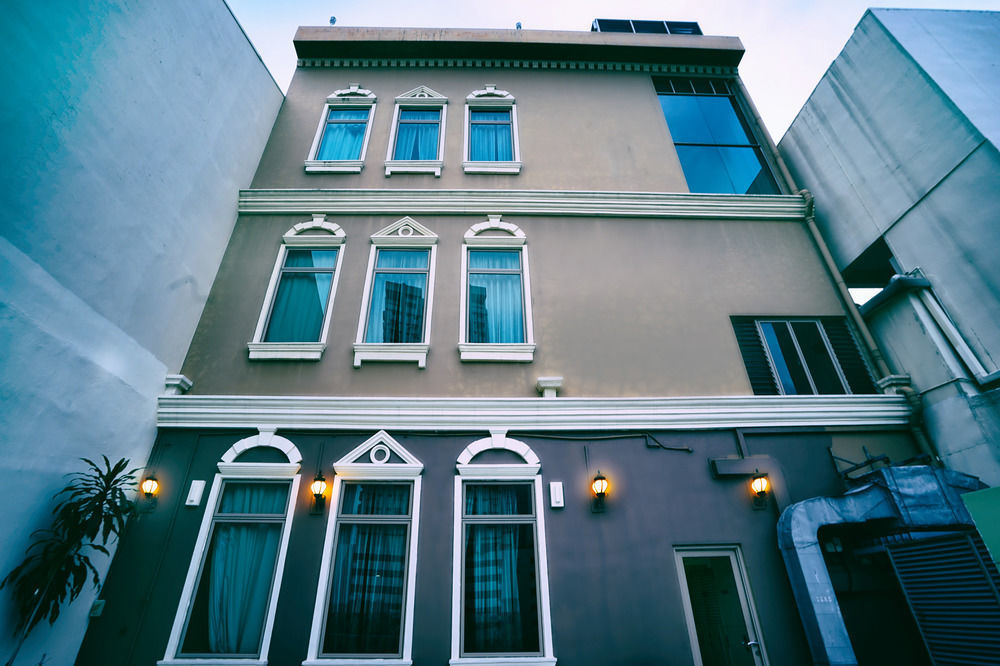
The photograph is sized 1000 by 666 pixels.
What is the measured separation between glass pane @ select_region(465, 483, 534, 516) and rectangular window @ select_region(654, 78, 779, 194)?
20.2 feet

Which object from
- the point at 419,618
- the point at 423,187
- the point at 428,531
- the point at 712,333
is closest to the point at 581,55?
the point at 423,187

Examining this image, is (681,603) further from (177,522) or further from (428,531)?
(177,522)

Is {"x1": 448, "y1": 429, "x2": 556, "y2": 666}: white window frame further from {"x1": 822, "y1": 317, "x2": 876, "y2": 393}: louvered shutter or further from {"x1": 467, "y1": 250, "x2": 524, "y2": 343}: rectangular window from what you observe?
{"x1": 822, "y1": 317, "x2": 876, "y2": 393}: louvered shutter

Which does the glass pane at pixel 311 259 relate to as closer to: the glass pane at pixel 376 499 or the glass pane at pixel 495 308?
the glass pane at pixel 495 308

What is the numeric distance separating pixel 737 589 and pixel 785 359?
3.29 metres

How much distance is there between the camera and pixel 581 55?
9359 millimetres

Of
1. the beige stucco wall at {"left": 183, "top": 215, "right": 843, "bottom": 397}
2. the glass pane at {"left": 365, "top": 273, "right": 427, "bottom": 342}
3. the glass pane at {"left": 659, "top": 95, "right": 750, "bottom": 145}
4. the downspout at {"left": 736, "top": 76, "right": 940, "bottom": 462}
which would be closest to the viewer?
the downspout at {"left": 736, "top": 76, "right": 940, "bottom": 462}

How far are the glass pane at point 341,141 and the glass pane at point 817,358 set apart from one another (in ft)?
26.3

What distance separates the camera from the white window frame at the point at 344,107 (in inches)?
309

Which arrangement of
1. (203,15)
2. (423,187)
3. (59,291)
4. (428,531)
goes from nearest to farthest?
(59,291), (428,531), (203,15), (423,187)

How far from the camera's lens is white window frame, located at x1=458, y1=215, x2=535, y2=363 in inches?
242

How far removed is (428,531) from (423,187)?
550 cm

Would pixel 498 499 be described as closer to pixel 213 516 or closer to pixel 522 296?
pixel 522 296

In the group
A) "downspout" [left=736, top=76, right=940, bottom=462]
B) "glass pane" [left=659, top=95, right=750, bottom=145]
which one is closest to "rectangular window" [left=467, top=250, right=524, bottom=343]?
"glass pane" [left=659, top=95, right=750, bottom=145]
